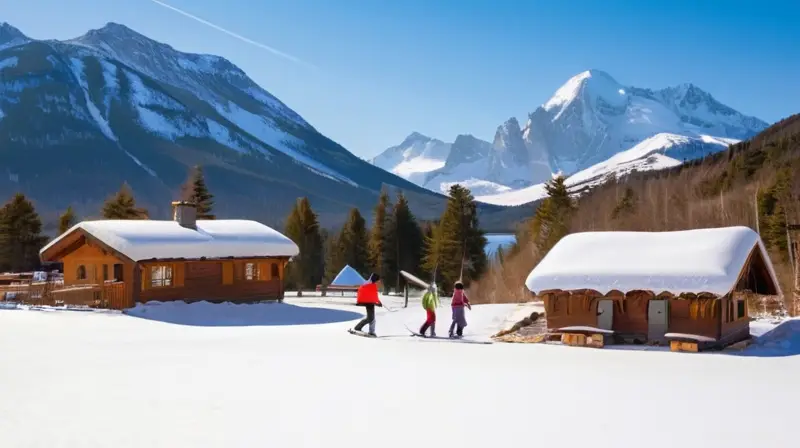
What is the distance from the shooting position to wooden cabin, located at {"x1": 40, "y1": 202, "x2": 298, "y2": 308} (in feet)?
89.8

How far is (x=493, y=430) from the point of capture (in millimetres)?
8727

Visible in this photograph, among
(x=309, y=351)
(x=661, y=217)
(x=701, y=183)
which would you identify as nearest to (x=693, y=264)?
(x=309, y=351)

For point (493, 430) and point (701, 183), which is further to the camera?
point (701, 183)

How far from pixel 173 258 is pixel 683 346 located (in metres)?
19.1

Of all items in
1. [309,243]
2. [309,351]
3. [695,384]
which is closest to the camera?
[695,384]

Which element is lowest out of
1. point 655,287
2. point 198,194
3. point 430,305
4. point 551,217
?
point 430,305

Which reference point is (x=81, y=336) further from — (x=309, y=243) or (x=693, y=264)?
(x=309, y=243)

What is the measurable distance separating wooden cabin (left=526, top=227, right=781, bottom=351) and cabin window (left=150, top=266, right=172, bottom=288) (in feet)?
Answer: 52.2

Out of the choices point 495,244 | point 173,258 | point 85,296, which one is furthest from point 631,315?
point 495,244

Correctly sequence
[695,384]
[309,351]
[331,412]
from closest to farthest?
[331,412]
[695,384]
[309,351]

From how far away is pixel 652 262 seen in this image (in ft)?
61.6

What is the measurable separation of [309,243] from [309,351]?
46564 mm

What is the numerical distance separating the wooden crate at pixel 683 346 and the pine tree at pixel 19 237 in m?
45.4

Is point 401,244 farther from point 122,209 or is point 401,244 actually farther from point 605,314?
point 605,314
